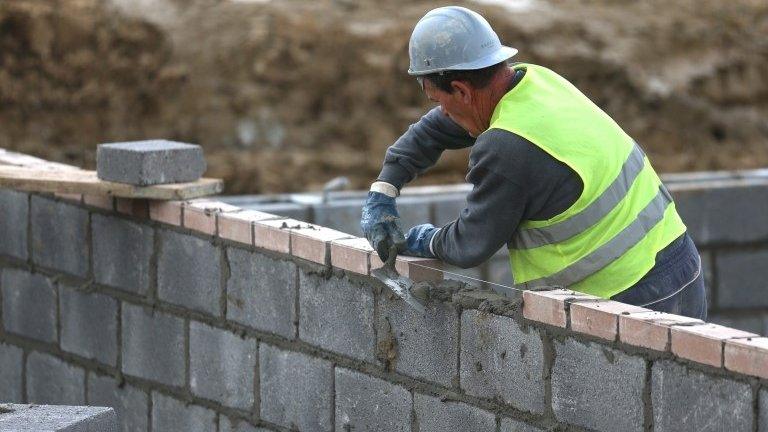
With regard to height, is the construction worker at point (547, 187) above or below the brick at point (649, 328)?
above

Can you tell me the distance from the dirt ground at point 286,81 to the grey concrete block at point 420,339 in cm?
705

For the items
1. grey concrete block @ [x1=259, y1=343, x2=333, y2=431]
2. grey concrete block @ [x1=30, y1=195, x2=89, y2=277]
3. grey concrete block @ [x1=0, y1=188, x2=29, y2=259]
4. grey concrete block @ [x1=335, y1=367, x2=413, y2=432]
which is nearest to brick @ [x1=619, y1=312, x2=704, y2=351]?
grey concrete block @ [x1=335, y1=367, x2=413, y2=432]

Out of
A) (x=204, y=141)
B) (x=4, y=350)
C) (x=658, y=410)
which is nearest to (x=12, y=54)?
(x=204, y=141)

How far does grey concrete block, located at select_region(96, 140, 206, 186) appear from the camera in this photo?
5.29 meters

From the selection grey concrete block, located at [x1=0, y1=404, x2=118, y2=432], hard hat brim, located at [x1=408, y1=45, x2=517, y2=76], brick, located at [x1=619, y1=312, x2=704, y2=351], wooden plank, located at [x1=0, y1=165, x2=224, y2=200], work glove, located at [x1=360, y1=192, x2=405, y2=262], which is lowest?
grey concrete block, located at [x1=0, y1=404, x2=118, y2=432]

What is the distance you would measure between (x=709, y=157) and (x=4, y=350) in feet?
26.8

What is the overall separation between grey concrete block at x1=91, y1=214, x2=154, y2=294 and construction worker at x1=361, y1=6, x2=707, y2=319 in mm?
1678

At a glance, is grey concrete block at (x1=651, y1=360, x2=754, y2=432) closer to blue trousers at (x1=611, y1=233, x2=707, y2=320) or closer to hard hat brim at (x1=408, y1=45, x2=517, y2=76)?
blue trousers at (x1=611, y1=233, x2=707, y2=320)

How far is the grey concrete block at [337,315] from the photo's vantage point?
14.6ft

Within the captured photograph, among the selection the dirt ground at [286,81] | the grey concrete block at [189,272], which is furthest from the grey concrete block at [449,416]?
the dirt ground at [286,81]

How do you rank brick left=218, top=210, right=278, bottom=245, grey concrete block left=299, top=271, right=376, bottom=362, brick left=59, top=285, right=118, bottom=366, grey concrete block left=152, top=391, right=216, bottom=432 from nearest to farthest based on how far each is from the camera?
grey concrete block left=299, top=271, right=376, bottom=362
brick left=218, top=210, right=278, bottom=245
grey concrete block left=152, top=391, right=216, bottom=432
brick left=59, top=285, right=118, bottom=366

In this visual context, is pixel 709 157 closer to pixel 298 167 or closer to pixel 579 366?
pixel 298 167

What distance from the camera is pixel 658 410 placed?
3473 mm

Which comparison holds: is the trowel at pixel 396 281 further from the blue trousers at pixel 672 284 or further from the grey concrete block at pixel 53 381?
the grey concrete block at pixel 53 381
